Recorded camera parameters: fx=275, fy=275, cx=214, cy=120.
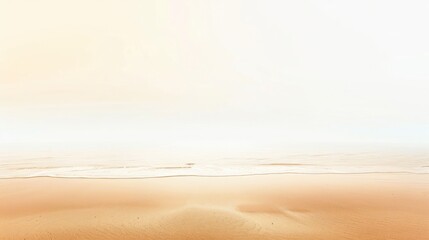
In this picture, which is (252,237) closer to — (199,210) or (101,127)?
(199,210)

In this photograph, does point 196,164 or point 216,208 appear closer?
point 216,208

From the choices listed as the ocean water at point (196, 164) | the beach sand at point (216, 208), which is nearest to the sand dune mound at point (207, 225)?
the beach sand at point (216, 208)

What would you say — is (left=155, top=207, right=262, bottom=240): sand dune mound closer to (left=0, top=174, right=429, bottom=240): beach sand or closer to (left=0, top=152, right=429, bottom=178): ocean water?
(left=0, top=174, right=429, bottom=240): beach sand

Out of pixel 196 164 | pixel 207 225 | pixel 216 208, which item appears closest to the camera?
pixel 207 225

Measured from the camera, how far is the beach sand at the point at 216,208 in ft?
12.7

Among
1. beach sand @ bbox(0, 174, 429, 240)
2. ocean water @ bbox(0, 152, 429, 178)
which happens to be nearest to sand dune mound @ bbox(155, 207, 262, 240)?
beach sand @ bbox(0, 174, 429, 240)

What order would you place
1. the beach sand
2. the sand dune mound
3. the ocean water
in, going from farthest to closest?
the ocean water → the beach sand → the sand dune mound

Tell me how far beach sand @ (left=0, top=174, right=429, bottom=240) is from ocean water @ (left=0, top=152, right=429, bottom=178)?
61cm

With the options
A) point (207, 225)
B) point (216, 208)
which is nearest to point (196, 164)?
point (216, 208)

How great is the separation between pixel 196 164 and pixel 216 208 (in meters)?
3.40

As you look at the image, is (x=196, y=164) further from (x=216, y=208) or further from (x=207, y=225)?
(x=207, y=225)

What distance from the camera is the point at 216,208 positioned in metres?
4.66

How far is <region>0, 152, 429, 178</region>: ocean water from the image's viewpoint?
7277mm

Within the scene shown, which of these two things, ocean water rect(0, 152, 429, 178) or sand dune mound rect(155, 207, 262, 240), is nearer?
sand dune mound rect(155, 207, 262, 240)
